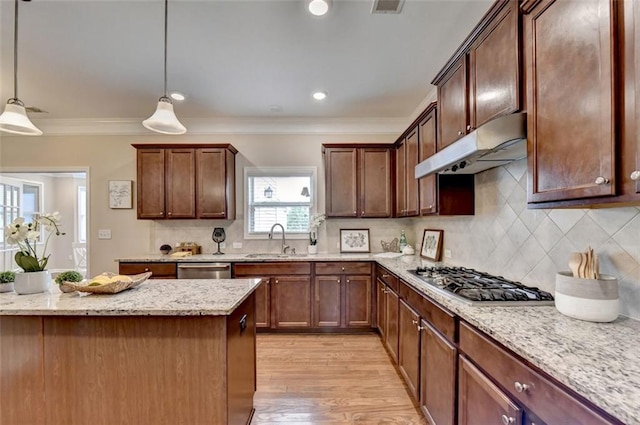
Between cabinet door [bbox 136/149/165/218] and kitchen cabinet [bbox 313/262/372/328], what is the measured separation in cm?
225

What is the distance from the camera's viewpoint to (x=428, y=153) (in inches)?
107

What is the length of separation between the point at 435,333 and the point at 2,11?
3.64 m

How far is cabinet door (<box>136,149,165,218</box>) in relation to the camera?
388 cm

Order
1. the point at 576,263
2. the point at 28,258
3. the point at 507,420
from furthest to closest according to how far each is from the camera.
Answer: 1. the point at 28,258
2. the point at 576,263
3. the point at 507,420

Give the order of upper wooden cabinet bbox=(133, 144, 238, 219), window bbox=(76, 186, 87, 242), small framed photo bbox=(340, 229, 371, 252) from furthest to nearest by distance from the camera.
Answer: window bbox=(76, 186, 87, 242), small framed photo bbox=(340, 229, 371, 252), upper wooden cabinet bbox=(133, 144, 238, 219)

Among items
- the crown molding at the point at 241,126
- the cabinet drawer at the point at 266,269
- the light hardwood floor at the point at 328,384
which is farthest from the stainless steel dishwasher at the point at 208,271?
the crown molding at the point at 241,126

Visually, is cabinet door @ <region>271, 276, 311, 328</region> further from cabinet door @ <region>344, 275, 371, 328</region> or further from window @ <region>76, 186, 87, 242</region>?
window @ <region>76, 186, 87, 242</region>

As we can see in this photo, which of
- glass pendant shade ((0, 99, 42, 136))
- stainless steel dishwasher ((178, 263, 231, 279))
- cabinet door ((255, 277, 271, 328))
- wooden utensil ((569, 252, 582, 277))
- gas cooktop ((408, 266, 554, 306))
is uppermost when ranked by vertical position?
glass pendant shade ((0, 99, 42, 136))

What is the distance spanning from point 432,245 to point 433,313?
162cm

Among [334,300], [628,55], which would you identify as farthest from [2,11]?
[334,300]

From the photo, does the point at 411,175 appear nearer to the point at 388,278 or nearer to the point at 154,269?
the point at 388,278

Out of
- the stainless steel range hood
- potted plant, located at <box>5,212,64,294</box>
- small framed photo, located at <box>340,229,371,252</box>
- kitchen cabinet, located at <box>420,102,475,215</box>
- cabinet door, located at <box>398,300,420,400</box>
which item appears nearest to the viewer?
the stainless steel range hood

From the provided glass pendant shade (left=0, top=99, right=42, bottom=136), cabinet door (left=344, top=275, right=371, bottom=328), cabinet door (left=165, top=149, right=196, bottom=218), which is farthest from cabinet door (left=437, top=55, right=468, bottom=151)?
cabinet door (left=165, top=149, right=196, bottom=218)

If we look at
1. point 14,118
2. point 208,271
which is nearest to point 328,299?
point 208,271
